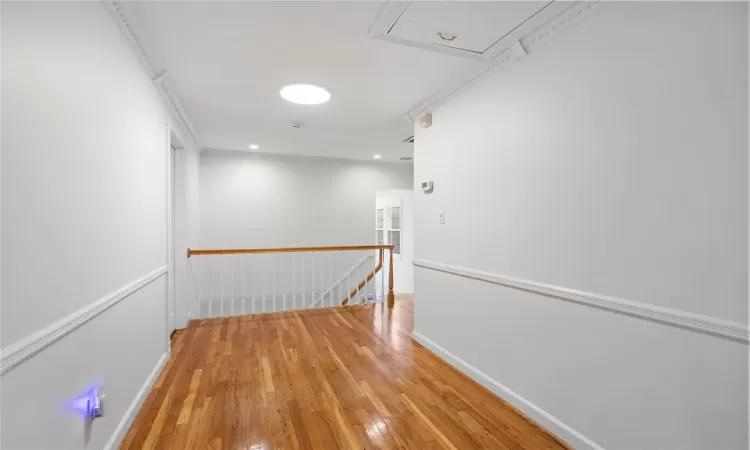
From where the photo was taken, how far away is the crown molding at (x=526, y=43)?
5.91 ft

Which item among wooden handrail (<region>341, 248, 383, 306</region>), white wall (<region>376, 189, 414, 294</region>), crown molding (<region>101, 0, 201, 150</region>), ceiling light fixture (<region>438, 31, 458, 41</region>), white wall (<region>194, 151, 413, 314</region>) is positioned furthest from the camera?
white wall (<region>376, 189, 414, 294</region>)

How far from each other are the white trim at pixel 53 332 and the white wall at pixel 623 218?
7.75ft

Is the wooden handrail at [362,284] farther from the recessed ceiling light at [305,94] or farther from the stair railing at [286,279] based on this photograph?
the recessed ceiling light at [305,94]

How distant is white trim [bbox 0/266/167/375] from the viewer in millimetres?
1028

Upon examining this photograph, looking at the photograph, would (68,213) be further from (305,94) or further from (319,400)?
(305,94)

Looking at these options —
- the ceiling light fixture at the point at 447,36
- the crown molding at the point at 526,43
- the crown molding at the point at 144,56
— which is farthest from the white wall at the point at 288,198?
the ceiling light fixture at the point at 447,36

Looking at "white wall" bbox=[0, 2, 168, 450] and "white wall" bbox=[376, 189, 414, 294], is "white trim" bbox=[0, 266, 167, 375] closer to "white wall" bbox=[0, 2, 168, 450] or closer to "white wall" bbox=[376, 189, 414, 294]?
"white wall" bbox=[0, 2, 168, 450]

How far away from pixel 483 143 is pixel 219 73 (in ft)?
6.87

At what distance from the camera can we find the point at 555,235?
80.2 inches

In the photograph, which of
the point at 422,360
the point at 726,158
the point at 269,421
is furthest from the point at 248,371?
the point at 726,158

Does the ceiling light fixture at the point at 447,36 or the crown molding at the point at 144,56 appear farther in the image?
the ceiling light fixture at the point at 447,36

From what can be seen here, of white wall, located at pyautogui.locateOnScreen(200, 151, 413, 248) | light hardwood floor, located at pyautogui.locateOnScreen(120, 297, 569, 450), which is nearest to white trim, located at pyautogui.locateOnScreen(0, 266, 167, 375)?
light hardwood floor, located at pyautogui.locateOnScreen(120, 297, 569, 450)

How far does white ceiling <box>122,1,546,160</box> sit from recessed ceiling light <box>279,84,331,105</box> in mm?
78

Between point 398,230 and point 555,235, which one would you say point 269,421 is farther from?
point 398,230
